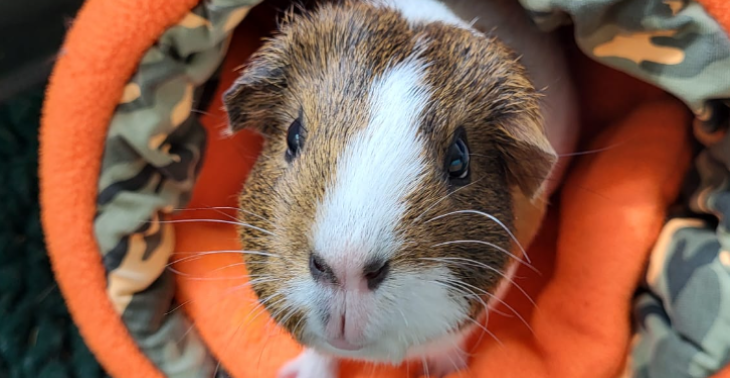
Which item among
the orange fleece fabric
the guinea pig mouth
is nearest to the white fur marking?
the orange fleece fabric

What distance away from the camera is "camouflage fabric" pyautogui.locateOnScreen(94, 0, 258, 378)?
3.23ft

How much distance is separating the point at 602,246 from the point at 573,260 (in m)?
0.06

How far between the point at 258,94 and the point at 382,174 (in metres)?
0.34

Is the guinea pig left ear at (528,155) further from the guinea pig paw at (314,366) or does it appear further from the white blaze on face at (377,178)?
the guinea pig paw at (314,366)

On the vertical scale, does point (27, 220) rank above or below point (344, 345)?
below

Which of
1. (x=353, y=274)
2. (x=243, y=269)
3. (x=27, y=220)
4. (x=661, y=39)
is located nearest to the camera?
(x=353, y=274)

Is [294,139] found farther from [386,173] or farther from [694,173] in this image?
[694,173]

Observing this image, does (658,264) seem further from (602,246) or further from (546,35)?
(546,35)

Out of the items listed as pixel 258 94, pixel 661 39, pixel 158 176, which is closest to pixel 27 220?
pixel 158 176

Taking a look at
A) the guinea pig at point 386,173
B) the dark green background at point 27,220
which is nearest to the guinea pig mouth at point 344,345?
the guinea pig at point 386,173

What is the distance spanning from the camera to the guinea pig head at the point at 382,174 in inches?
31.2

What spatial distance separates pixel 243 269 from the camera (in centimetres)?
123

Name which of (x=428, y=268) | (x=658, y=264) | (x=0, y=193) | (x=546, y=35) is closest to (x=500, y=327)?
(x=658, y=264)

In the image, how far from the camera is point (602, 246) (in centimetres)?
107
